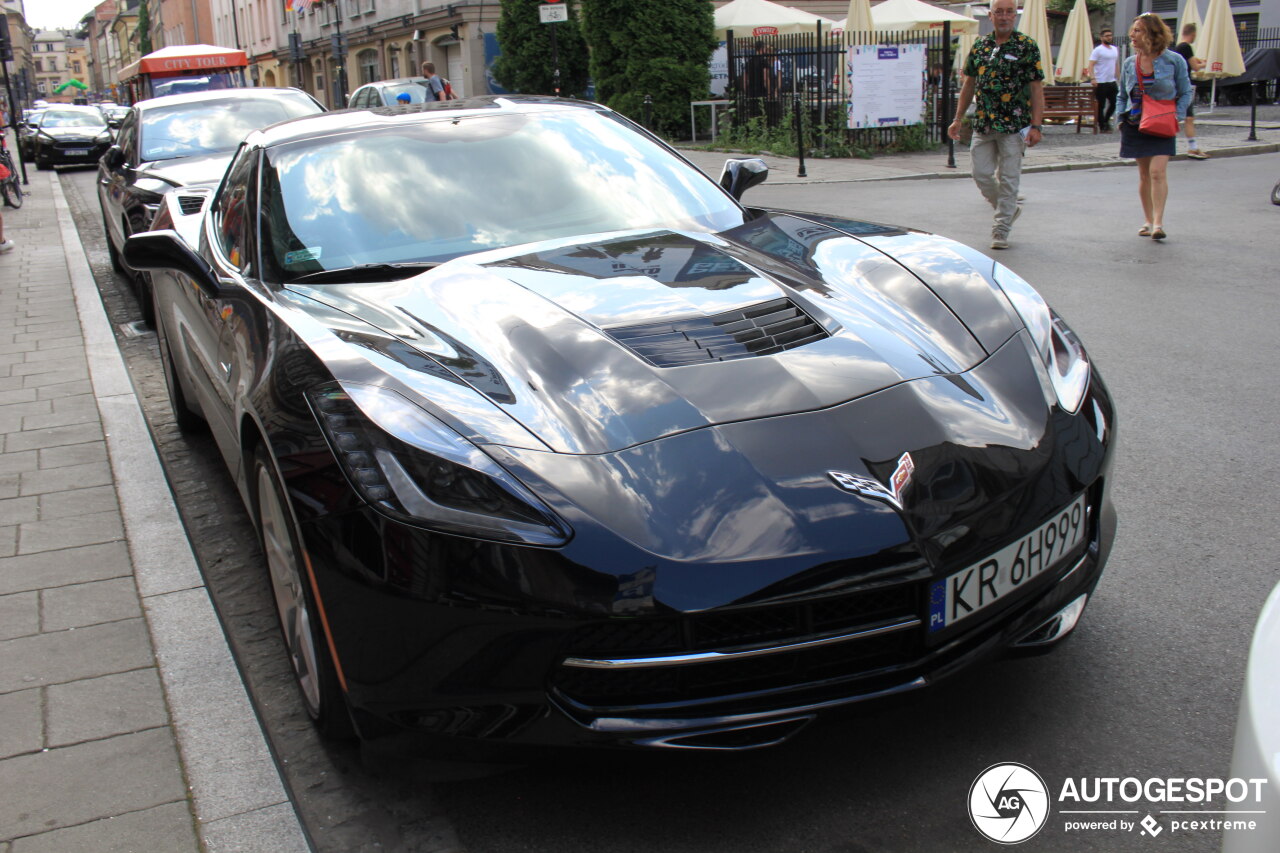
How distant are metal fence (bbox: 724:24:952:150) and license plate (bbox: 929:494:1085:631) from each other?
55.8 ft

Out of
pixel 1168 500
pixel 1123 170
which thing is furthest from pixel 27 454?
pixel 1123 170

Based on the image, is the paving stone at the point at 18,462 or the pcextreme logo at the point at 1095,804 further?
the paving stone at the point at 18,462

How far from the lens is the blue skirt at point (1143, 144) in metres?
9.37

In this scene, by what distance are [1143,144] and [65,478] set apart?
8.34 meters

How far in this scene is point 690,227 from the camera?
3711 millimetres

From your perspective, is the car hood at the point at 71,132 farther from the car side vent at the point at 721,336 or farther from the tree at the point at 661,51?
the car side vent at the point at 721,336

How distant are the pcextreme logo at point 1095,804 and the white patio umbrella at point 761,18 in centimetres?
2523

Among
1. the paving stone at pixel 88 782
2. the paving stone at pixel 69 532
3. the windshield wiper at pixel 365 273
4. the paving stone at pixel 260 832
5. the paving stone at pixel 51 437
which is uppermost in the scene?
the windshield wiper at pixel 365 273

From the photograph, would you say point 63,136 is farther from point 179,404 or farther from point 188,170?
point 179,404

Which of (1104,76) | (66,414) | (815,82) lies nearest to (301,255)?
(66,414)

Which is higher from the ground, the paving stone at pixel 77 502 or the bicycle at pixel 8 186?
the bicycle at pixel 8 186

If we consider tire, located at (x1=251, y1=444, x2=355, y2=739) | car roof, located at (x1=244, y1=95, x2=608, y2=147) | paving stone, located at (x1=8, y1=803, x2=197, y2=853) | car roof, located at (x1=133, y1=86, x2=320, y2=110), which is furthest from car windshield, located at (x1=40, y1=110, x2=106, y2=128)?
paving stone, located at (x1=8, y1=803, x2=197, y2=853)

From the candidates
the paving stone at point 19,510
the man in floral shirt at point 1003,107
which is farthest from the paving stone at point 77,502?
the man in floral shirt at point 1003,107

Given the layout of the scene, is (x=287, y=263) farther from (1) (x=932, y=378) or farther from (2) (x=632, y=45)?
(2) (x=632, y=45)
